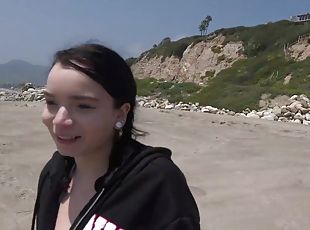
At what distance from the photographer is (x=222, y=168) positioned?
713 centimetres

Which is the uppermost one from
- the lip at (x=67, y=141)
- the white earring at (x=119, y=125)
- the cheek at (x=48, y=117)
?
the cheek at (x=48, y=117)

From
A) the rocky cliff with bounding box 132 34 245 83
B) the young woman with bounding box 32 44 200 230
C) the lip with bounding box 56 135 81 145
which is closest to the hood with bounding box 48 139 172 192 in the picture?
the young woman with bounding box 32 44 200 230

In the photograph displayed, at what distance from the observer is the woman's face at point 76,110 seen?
5.01 feet

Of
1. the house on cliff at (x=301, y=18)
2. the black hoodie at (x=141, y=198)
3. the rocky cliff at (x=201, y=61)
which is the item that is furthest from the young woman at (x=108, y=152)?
the house on cliff at (x=301, y=18)

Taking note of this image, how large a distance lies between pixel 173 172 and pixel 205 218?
11.7ft

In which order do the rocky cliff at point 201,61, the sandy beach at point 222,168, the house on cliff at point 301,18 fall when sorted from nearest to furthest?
the sandy beach at point 222,168 → the rocky cliff at point 201,61 → the house on cliff at point 301,18

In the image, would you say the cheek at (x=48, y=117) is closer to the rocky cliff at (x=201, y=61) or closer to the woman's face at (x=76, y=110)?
the woman's face at (x=76, y=110)

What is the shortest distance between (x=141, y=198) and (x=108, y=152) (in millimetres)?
217

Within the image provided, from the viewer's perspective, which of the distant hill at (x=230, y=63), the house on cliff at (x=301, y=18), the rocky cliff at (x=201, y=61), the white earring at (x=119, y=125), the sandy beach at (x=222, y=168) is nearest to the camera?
the white earring at (x=119, y=125)

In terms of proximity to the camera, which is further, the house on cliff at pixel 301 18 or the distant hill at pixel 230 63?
the house on cliff at pixel 301 18

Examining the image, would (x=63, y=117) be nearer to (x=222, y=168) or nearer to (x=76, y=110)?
(x=76, y=110)

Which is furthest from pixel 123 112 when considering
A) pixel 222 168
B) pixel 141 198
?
pixel 222 168

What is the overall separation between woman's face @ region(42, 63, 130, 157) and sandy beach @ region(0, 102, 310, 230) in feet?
1.92

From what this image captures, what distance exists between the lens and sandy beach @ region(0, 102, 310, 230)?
5.01m
